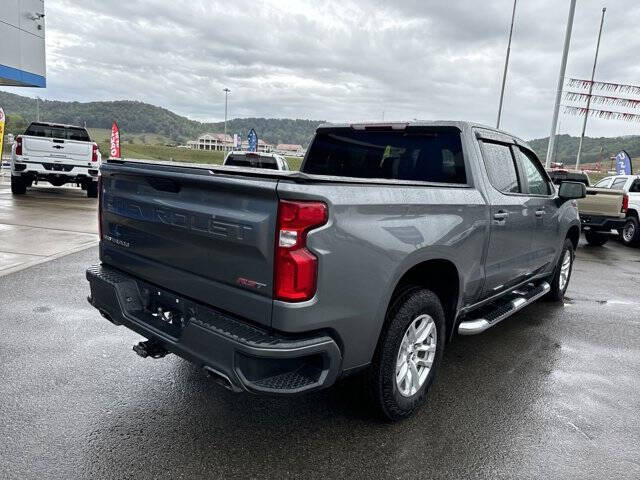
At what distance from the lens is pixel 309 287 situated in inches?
88.1

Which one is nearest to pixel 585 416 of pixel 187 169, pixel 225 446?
pixel 225 446

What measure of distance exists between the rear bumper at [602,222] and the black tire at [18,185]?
1462 centimetres

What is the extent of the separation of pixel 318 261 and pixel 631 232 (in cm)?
1235

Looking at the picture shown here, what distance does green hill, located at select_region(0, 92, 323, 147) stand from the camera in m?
77.2

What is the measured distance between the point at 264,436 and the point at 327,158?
8.01ft

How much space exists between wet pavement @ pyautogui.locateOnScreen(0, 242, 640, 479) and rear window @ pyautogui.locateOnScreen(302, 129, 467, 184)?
160cm

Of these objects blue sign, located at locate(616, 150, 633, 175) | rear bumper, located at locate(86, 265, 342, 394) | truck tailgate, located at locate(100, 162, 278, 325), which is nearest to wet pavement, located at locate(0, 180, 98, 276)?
truck tailgate, located at locate(100, 162, 278, 325)

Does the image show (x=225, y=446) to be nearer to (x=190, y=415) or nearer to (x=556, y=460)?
(x=190, y=415)

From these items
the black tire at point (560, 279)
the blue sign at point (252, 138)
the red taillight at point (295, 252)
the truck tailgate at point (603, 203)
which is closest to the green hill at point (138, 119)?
the blue sign at point (252, 138)

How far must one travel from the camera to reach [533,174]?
4.73 m

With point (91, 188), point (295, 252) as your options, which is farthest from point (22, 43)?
point (295, 252)

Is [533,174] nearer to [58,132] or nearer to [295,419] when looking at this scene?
[295,419]

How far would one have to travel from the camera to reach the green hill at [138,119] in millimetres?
77188

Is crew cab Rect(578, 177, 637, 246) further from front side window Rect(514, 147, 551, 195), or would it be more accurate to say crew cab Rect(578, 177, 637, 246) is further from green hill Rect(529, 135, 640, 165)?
Result: green hill Rect(529, 135, 640, 165)
